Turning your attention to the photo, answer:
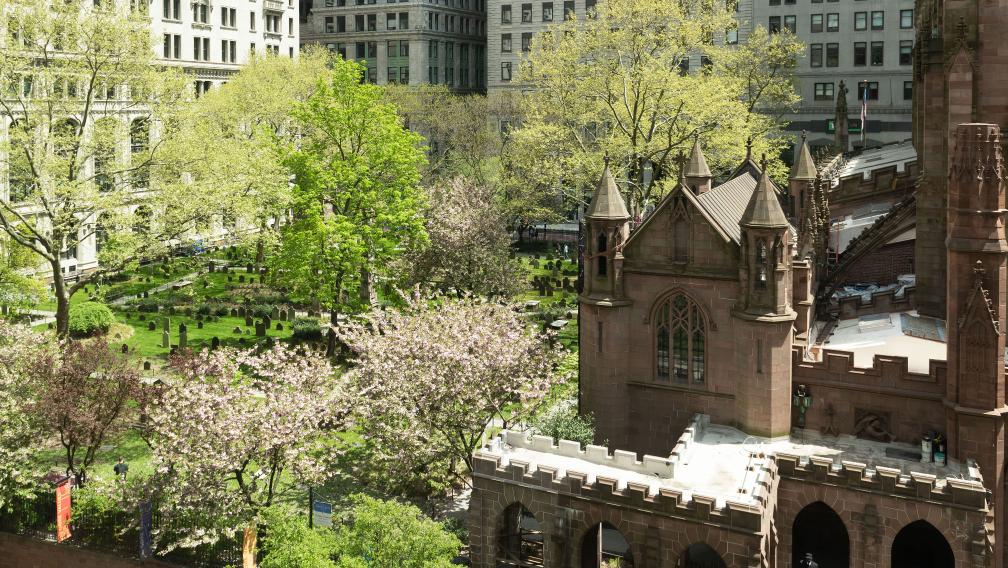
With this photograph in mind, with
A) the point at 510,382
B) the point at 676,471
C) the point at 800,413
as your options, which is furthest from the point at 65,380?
the point at 800,413

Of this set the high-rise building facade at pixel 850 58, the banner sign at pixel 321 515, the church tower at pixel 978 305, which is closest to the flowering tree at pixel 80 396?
the banner sign at pixel 321 515

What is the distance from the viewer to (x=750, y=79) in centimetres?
7331

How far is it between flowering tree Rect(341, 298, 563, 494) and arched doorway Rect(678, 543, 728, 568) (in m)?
6.82

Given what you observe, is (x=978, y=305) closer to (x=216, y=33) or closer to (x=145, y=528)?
(x=145, y=528)

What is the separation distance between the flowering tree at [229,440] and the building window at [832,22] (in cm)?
6870

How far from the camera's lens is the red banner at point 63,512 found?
3067 cm

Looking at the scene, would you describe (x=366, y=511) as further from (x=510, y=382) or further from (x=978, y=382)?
(x=978, y=382)

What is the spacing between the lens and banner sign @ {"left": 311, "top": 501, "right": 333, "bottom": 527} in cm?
2939

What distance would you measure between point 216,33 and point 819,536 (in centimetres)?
7919

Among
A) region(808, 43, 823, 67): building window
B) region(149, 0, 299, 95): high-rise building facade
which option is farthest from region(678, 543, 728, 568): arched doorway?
region(808, 43, 823, 67): building window

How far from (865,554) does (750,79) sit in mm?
51534

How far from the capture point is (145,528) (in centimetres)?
2923

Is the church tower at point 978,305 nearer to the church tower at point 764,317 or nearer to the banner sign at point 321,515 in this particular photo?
the church tower at point 764,317

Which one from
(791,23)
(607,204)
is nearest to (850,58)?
(791,23)
